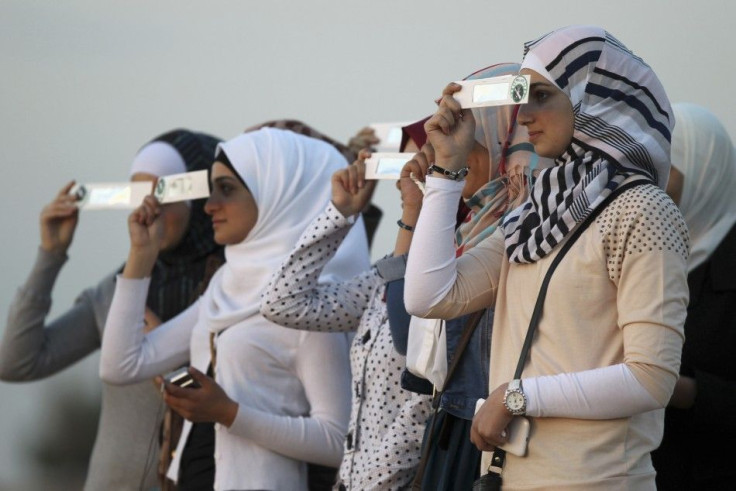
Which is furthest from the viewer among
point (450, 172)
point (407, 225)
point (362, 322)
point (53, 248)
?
point (53, 248)

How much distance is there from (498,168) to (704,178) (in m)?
0.88

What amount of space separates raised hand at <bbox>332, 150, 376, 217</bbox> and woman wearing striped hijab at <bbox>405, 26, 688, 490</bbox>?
2.89 feet

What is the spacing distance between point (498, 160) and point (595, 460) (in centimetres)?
88

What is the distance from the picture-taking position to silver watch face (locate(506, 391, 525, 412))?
204cm

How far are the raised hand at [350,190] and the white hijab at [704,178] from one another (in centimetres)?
87

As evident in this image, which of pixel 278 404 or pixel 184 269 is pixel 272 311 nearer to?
pixel 278 404

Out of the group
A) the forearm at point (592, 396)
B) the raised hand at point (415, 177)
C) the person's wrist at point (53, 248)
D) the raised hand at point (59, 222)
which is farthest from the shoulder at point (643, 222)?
the person's wrist at point (53, 248)

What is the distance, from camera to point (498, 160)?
2676mm

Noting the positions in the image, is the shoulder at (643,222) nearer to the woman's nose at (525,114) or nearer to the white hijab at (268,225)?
the woman's nose at (525,114)

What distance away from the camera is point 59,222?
14.3 feet

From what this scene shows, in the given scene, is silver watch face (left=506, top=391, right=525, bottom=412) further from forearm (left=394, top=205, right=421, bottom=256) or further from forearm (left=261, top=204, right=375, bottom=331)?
forearm (left=261, top=204, right=375, bottom=331)

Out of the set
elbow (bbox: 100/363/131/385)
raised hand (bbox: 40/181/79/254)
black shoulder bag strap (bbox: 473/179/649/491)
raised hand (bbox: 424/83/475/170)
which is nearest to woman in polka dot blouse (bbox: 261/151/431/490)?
raised hand (bbox: 424/83/475/170)

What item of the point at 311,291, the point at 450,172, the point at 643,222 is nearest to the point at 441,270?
the point at 450,172

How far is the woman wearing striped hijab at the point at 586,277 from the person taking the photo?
2.00 m
